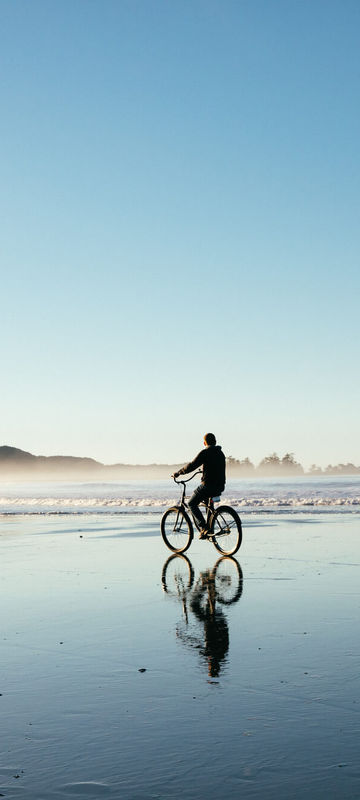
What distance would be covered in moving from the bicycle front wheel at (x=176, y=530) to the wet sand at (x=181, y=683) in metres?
3.16

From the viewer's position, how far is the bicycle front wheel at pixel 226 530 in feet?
50.3

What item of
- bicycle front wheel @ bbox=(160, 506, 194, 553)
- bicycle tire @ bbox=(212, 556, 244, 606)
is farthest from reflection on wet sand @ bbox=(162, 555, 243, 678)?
bicycle front wheel @ bbox=(160, 506, 194, 553)

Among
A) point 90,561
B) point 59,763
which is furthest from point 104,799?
point 90,561

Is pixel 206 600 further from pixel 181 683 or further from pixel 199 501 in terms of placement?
pixel 199 501

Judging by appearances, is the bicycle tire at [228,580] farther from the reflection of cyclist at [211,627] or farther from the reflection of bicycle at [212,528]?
→ the reflection of bicycle at [212,528]

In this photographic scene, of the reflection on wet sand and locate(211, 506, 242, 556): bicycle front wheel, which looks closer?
the reflection on wet sand

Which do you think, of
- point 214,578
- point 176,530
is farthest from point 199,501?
point 214,578

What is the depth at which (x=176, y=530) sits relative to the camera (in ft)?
54.1

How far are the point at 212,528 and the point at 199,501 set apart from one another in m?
0.64

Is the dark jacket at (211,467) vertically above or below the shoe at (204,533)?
above

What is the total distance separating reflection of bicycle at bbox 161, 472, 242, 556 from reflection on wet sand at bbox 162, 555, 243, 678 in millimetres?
373

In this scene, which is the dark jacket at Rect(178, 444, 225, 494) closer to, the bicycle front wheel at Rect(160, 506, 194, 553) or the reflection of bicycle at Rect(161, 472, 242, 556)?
the reflection of bicycle at Rect(161, 472, 242, 556)

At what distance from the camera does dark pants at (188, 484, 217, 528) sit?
51.2 feet

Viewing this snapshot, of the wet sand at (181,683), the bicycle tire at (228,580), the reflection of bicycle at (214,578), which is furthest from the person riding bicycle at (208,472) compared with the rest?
the wet sand at (181,683)
